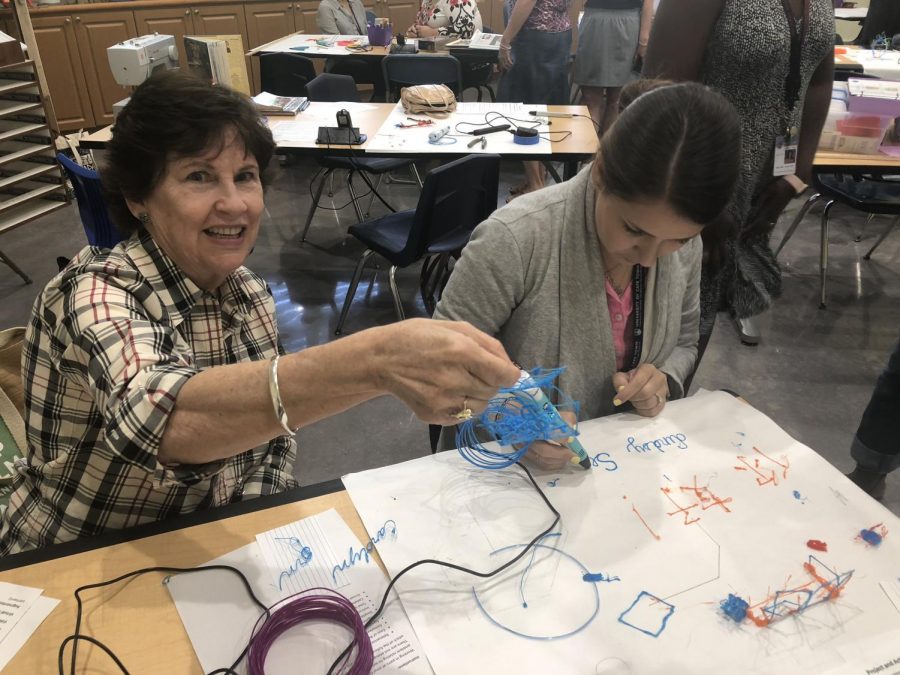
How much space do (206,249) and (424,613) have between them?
0.73 m

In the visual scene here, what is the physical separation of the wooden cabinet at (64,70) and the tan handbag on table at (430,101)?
4197 mm

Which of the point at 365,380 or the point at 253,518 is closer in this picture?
the point at 365,380

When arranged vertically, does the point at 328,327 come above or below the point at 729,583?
below

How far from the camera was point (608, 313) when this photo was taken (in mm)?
1320

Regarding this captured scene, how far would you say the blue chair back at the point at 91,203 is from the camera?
8.19 feet

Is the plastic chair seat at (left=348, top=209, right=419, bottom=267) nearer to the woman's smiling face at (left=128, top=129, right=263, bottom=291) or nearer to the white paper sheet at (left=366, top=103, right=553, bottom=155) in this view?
the white paper sheet at (left=366, top=103, right=553, bottom=155)

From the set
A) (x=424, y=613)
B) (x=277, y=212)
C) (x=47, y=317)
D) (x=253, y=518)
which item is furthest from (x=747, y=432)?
(x=277, y=212)

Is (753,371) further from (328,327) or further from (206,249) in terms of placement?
(206,249)

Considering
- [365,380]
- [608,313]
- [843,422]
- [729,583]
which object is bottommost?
[843,422]

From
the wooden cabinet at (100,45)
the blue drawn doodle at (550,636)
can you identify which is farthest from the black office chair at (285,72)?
the blue drawn doodle at (550,636)

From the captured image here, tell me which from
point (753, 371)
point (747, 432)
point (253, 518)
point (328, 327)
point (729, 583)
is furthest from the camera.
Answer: point (328, 327)

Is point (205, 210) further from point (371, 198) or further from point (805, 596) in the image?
point (371, 198)

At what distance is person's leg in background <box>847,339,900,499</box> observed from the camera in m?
1.92

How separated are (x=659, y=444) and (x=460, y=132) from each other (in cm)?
249
